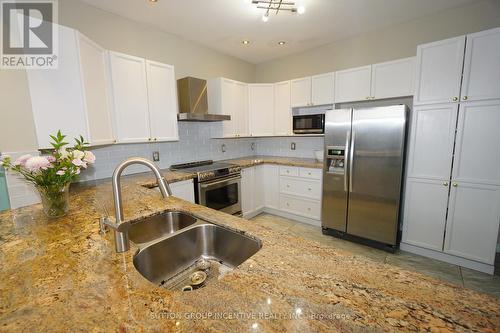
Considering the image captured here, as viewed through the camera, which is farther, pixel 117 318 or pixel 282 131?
pixel 282 131

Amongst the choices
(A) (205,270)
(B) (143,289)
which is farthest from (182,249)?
(B) (143,289)

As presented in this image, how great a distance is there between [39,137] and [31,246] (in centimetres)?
112

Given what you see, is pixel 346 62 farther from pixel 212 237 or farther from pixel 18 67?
pixel 18 67

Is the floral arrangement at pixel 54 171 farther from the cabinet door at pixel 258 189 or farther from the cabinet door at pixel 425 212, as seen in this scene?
the cabinet door at pixel 425 212

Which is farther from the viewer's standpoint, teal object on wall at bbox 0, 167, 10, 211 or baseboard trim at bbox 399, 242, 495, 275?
baseboard trim at bbox 399, 242, 495, 275

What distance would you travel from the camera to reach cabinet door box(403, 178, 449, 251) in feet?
7.65

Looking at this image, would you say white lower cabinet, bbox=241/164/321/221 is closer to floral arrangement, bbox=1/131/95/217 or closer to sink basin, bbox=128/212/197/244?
sink basin, bbox=128/212/197/244

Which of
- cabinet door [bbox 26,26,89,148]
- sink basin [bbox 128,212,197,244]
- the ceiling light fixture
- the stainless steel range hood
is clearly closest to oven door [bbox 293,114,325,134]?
the stainless steel range hood

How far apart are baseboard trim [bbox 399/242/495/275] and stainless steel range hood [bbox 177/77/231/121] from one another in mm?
3001

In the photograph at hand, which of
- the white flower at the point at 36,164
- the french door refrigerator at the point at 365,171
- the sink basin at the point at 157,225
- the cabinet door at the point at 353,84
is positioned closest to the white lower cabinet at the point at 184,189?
the sink basin at the point at 157,225

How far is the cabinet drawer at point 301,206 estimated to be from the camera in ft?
10.7

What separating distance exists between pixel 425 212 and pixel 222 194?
2.46 metres

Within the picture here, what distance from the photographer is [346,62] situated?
131 inches

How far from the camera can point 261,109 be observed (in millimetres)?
3871
